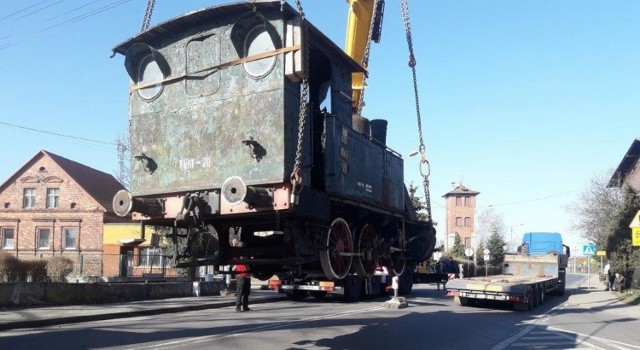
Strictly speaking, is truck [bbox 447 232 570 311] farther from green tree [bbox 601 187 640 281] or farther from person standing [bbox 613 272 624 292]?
person standing [bbox 613 272 624 292]

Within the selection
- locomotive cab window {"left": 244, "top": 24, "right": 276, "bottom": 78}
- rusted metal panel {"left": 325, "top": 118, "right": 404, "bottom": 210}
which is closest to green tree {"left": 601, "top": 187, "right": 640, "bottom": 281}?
rusted metal panel {"left": 325, "top": 118, "right": 404, "bottom": 210}

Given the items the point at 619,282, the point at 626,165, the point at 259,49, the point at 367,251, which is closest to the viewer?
the point at 259,49

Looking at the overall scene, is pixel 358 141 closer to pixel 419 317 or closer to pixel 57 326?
pixel 419 317

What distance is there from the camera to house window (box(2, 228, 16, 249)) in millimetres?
44250

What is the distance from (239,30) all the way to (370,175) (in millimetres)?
3734

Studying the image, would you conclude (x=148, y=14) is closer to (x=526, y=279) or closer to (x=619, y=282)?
(x=526, y=279)

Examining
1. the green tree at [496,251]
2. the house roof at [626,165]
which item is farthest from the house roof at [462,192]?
the house roof at [626,165]

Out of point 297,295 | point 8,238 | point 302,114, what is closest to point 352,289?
point 297,295

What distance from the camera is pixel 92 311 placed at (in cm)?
1525

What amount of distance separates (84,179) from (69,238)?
504 centimetres

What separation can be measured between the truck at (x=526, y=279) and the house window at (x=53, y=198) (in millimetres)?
32629

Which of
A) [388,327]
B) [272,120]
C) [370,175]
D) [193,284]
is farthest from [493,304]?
[272,120]

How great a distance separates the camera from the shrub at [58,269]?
840 inches

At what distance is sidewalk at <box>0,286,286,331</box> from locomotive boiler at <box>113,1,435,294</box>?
664cm
